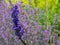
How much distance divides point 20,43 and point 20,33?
228mm

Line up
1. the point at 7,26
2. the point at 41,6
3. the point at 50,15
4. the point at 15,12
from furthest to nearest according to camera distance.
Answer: the point at 41,6, the point at 50,15, the point at 7,26, the point at 15,12

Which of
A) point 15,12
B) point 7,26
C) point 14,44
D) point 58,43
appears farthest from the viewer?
point 7,26

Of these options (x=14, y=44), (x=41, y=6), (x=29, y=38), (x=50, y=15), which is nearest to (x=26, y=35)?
(x=29, y=38)

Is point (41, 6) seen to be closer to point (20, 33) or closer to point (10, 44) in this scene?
point (10, 44)

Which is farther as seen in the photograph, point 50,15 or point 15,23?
point 50,15

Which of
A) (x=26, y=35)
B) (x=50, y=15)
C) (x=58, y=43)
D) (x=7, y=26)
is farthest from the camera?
(x=50, y=15)

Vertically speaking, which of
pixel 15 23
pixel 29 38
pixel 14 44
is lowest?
pixel 14 44

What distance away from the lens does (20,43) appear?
8.01 feet

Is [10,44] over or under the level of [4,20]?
under

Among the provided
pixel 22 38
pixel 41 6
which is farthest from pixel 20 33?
pixel 41 6

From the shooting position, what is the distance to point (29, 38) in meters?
2.35

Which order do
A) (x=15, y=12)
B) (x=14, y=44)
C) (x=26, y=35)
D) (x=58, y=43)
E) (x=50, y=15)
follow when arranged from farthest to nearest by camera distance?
(x=50, y=15)
(x=14, y=44)
(x=58, y=43)
(x=26, y=35)
(x=15, y=12)

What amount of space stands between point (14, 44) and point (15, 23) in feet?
1.80

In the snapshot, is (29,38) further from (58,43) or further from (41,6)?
(41,6)
